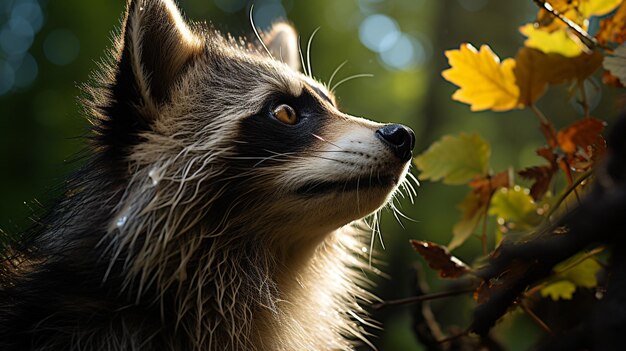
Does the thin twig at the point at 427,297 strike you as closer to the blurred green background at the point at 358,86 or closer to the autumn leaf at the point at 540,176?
the autumn leaf at the point at 540,176

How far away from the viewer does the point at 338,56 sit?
28.8 feet

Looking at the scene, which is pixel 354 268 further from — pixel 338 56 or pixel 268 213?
pixel 338 56

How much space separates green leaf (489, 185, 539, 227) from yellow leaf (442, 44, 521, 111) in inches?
9.5

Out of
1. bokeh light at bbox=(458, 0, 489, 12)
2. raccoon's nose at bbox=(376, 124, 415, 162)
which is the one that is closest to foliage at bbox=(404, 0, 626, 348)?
raccoon's nose at bbox=(376, 124, 415, 162)

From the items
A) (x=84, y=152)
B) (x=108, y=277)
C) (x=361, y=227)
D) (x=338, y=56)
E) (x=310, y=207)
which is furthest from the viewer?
(x=338, y=56)

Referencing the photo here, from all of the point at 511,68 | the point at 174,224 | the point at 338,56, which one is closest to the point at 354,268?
the point at 174,224

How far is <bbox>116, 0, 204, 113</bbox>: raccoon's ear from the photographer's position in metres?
1.92

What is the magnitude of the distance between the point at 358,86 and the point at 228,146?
6.77 metres

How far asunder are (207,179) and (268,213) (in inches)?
8.7

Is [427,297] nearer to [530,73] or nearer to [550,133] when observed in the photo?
[550,133]

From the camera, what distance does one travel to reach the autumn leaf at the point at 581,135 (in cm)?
141

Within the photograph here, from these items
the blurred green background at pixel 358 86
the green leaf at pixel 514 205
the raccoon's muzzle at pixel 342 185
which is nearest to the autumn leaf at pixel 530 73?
the green leaf at pixel 514 205

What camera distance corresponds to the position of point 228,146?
6.70 ft

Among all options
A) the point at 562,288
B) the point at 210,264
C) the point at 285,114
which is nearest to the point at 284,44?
the point at 285,114
